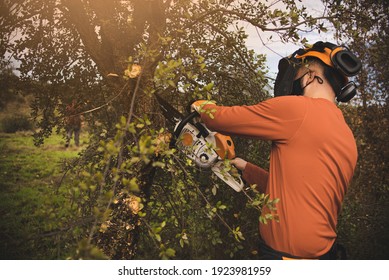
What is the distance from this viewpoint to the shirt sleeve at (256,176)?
2666mm

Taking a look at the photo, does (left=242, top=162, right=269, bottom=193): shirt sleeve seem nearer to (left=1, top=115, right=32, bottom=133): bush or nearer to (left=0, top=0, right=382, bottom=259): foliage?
(left=0, top=0, right=382, bottom=259): foliage

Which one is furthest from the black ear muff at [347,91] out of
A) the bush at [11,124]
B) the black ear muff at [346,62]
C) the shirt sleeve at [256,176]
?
the bush at [11,124]

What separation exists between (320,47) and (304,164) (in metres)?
0.85

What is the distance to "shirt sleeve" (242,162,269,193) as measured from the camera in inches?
105

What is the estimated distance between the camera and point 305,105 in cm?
210

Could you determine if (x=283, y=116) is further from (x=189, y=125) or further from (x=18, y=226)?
(x=18, y=226)

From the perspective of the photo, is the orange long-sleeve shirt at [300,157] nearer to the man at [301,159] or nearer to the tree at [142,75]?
the man at [301,159]

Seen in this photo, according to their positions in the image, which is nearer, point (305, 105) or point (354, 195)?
point (305, 105)

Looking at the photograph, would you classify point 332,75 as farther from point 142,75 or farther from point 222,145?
point 142,75

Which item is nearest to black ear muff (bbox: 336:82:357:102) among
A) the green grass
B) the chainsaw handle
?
the chainsaw handle

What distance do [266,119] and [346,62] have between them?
687 millimetres

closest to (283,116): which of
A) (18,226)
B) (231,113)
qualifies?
(231,113)

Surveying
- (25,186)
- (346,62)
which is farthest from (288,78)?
(25,186)

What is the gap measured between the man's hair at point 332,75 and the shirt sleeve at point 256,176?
0.79 metres
